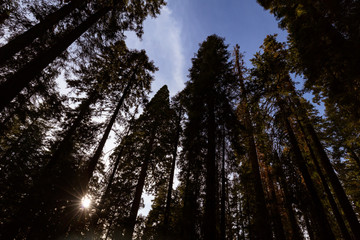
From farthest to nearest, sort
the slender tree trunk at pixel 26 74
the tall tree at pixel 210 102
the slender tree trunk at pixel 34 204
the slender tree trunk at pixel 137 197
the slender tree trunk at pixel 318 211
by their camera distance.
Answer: the tall tree at pixel 210 102 < the slender tree trunk at pixel 137 197 < the slender tree trunk at pixel 318 211 < the slender tree trunk at pixel 34 204 < the slender tree trunk at pixel 26 74

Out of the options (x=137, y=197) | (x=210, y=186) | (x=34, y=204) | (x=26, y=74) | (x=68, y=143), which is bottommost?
(x=34, y=204)

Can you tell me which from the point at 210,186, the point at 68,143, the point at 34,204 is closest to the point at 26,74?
the point at 34,204

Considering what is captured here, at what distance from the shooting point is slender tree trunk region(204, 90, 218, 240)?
258 inches

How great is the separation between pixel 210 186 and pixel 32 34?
979 centimetres

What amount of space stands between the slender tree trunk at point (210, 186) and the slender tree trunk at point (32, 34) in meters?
8.59

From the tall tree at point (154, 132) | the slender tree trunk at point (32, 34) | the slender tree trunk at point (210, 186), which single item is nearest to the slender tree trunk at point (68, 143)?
the tall tree at point (154, 132)

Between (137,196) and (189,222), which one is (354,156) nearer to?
(189,222)

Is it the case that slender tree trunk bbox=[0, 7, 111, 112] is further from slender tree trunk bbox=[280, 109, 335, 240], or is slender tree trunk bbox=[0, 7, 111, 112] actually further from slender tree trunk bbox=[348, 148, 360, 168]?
slender tree trunk bbox=[348, 148, 360, 168]

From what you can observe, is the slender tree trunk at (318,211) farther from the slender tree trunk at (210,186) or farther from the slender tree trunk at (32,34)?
the slender tree trunk at (32,34)

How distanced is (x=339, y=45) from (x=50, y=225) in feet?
37.2

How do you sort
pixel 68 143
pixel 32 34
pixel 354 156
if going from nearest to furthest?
pixel 32 34, pixel 68 143, pixel 354 156

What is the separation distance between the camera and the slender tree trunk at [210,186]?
656 centimetres

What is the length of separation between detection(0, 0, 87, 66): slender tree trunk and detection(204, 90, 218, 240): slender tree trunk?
859 cm

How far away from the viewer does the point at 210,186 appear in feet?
25.0
